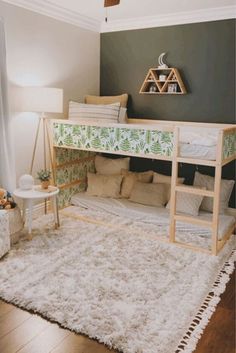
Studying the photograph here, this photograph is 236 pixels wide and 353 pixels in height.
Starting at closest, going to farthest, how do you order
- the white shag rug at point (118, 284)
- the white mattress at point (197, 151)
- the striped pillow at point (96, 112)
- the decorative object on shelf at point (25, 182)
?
1. the white shag rug at point (118, 284)
2. the white mattress at point (197, 151)
3. the decorative object on shelf at point (25, 182)
4. the striped pillow at point (96, 112)

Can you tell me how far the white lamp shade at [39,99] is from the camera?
3635 mm

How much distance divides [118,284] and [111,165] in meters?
2.16

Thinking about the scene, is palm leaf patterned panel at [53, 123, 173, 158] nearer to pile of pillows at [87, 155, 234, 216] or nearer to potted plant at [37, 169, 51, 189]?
potted plant at [37, 169, 51, 189]

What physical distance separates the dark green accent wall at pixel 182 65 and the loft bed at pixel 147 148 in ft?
0.56

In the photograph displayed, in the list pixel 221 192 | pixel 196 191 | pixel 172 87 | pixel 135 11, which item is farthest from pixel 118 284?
pixel 135 11

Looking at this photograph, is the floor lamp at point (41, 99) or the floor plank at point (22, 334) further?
the floor lamp at point (41, 99)

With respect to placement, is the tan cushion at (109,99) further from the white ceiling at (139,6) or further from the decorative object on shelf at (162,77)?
the white ceiling at (139,6)

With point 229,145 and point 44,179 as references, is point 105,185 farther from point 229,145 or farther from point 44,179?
point 229,145

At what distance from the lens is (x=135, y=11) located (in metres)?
4.07

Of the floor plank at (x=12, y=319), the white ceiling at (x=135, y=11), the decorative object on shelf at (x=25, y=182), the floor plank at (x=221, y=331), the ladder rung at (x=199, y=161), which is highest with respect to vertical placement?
the white ceiling at (x=135, y=11)

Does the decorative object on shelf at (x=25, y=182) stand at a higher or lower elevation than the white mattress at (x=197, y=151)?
lower

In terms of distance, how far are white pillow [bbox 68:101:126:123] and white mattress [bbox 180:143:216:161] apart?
1.11m

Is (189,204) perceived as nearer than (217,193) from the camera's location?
No

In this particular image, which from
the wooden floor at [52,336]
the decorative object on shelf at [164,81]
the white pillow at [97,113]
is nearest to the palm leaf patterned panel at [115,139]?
the white pillow at [97,113]
